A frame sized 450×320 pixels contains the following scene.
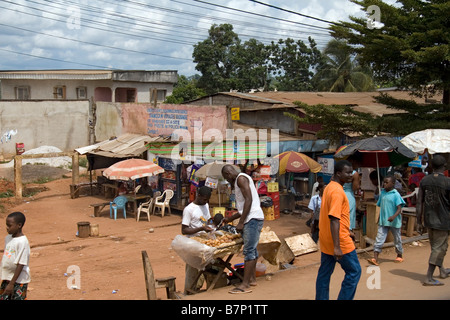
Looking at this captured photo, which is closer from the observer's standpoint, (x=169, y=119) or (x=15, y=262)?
(x=15, y=262)

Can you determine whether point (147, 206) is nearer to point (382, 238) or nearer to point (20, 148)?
point (382, 238)

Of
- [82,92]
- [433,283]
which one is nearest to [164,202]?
[433,283]

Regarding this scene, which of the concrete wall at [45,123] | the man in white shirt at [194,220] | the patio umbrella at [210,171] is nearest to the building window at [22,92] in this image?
the concrete wall at [45,123]

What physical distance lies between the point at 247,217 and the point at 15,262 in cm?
284

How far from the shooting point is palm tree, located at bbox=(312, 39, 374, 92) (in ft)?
117

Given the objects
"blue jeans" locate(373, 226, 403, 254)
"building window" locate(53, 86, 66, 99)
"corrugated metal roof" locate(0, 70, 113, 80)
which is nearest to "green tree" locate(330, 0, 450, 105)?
"blue jeans" locate(373, 226, 403, 254)

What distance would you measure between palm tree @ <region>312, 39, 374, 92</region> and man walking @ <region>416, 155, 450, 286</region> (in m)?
28.9

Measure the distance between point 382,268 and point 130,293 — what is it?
14.2ft

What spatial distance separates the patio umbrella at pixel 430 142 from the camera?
10.5m

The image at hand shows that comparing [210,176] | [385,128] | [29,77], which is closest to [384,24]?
[385,128]

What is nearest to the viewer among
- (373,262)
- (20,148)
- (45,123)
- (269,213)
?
(373,262)

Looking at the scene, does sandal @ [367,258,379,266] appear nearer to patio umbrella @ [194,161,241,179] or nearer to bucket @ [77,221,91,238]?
patio umbrella @ [194,161,241,179]

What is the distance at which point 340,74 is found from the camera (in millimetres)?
36938

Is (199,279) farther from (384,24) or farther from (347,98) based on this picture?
(347,98)
